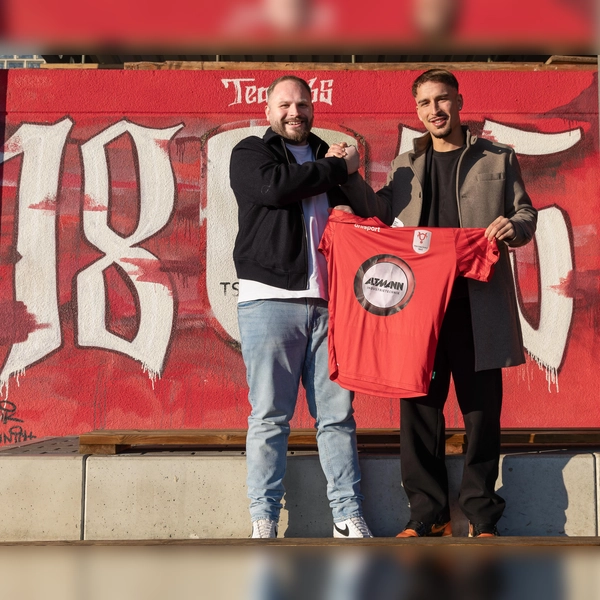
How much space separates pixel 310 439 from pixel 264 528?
0.95 m

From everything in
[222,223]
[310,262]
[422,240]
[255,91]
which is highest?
[255,91]

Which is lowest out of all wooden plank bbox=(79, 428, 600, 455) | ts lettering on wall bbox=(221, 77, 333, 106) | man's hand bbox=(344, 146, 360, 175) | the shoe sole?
the shoe sole

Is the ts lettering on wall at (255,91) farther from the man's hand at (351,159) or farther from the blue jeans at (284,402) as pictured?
the blue jeans at (284,402)

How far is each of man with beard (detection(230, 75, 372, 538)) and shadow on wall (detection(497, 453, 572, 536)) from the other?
954mm

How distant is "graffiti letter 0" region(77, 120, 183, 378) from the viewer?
21.6 feet

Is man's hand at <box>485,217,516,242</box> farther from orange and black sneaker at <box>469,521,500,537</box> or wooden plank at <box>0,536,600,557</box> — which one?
wooden plank at <box>0,536,600,557</box>

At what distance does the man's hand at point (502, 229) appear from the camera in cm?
351

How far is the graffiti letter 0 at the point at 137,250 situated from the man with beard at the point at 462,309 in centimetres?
324

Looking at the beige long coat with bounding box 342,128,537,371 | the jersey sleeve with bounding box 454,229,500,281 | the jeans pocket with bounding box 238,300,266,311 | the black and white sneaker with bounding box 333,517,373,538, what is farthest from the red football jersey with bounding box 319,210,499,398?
the black and white sneaker with bounding box 333,517,373,538

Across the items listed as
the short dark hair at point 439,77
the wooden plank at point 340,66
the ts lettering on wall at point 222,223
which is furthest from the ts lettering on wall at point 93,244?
the short dark hair at point 439,77

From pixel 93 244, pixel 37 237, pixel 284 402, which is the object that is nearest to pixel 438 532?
pixel 284 402

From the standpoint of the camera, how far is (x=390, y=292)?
3.73 meters

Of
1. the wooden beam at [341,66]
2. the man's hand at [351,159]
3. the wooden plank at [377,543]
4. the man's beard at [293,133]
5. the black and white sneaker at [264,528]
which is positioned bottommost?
the black and white sneaker at [264,528]

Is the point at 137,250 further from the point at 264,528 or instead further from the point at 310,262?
the point at 264,528
